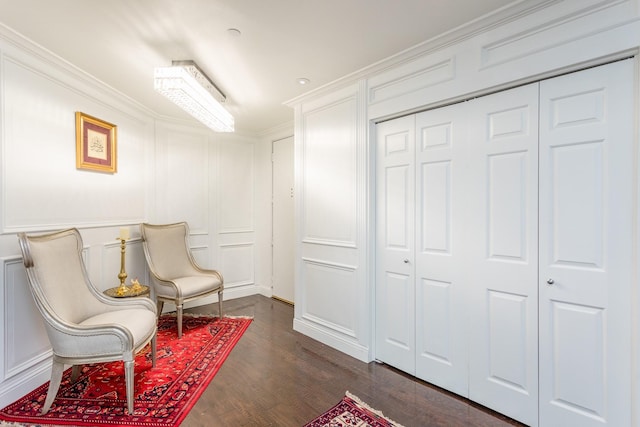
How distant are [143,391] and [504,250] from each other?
2.70 metres

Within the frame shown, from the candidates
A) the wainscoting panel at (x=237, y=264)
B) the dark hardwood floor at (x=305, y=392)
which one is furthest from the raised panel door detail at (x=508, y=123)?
the wainscoting panel at (x=237, y=264)

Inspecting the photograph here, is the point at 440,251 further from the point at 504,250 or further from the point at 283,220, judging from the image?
the point at 283,220

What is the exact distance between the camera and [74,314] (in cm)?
221

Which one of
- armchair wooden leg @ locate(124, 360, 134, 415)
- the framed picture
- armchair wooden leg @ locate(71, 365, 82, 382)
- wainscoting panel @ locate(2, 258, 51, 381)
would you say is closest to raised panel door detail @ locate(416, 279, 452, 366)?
armchair wooden leg @ locate(124, 360, 134, 415)

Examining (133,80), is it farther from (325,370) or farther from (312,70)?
(325,370)

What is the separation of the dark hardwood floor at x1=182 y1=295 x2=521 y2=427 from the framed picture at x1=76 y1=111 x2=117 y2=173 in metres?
2.25

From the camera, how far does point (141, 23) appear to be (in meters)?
1.98

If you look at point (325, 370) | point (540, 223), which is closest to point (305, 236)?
point (325, 370)

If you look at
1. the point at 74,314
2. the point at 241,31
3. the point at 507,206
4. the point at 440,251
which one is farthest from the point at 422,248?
the point at 74,314

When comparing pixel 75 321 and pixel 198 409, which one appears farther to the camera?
pixel 75 321

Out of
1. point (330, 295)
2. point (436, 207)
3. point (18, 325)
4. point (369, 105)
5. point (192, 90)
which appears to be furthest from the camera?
point (330, 295)

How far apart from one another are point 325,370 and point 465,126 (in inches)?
86.3

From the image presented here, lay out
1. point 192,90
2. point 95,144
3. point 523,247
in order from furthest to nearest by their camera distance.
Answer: point 95,144 < point 192,90 < point 523,247

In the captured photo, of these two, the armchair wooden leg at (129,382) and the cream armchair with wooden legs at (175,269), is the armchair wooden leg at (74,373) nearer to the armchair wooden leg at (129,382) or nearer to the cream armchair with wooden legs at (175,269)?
the armchair wooden leg at (129,382)
